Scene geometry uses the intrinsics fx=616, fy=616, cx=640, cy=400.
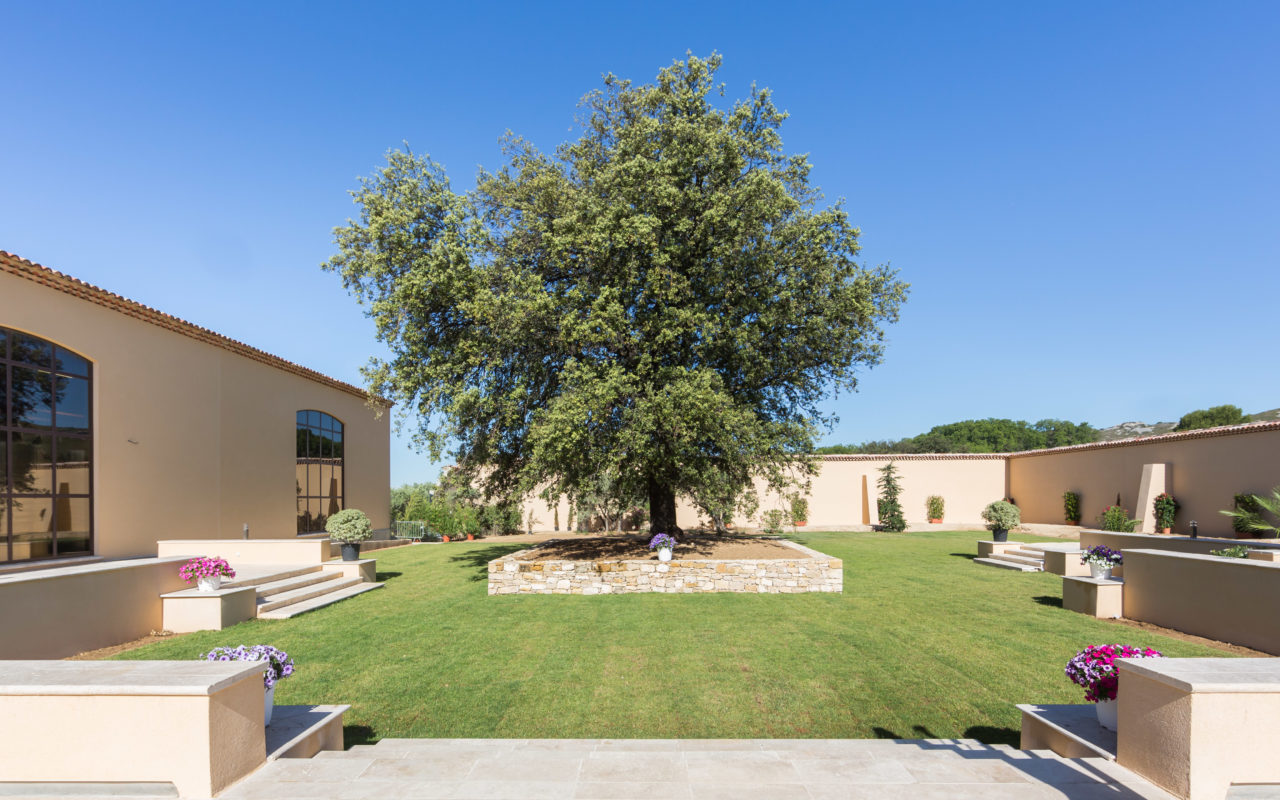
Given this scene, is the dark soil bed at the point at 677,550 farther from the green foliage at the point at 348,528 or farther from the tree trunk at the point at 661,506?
the green foliage at the point at 348,528

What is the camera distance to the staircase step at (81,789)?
130 inches

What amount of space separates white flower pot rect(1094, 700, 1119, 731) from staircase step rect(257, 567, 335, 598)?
1217cm

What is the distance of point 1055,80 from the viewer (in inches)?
520

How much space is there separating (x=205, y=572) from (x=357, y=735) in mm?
6393

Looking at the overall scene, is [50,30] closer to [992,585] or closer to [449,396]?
[449,396]

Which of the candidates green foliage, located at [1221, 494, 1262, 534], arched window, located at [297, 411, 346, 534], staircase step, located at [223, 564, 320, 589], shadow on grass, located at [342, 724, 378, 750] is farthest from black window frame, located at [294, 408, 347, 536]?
green foliage, located at [1221, 494, 1262, 534]

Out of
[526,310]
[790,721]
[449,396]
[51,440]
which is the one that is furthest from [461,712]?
[51,440]

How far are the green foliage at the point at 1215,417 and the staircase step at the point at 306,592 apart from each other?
54.5 metres

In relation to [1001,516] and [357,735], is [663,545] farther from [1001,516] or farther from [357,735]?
[1001,516]

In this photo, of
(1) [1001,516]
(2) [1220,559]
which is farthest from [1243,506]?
(2) [1220,559]

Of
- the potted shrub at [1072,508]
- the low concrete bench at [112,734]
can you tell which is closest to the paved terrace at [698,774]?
the low concrete bench at [112,734]

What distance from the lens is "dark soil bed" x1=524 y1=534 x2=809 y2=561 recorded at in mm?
13891

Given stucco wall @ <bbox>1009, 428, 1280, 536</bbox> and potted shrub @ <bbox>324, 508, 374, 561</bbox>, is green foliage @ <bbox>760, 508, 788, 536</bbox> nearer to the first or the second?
stucco wall @ <bbox>1009, 428, 1280, 536</bbox>

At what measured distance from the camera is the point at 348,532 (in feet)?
46.2
